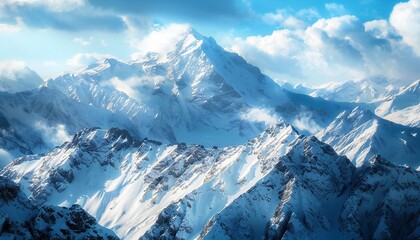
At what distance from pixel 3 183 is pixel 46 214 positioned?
60.3ft

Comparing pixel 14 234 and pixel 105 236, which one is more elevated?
pixel 105 236

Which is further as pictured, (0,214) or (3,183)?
(3,183)

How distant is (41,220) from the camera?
187250 millimetres

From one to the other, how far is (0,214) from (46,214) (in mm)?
18778

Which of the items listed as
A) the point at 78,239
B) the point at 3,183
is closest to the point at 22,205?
the point at 3,183

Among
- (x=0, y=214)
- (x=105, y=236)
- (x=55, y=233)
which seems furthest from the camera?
(x=105, y=236)

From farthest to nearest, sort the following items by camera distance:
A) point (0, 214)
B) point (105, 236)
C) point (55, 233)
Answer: point (105, 236) < point (55, 233) < point (0, 214)

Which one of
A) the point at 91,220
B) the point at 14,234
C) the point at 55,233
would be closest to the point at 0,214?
the point at 14,234

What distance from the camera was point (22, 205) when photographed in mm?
194375

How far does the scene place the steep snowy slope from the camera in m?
183

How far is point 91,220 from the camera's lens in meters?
198

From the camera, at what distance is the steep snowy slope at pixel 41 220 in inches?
7215

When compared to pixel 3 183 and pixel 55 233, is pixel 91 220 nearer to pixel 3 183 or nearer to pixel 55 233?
pixel 55 233

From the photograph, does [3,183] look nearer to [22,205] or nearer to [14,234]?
[22,205]
